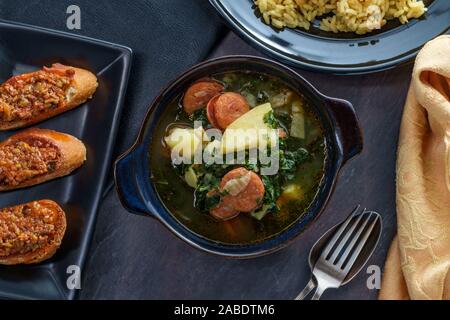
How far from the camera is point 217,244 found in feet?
6.93

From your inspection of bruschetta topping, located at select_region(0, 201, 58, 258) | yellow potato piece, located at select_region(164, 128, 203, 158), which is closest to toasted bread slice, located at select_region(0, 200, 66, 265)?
bruschetta topping, located at select_region(0, 201, 58, 258)

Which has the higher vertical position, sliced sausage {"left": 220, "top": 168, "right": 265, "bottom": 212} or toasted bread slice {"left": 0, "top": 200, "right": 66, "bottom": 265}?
sliced sausage {"left": 220, "top": 168, "right": 265, "bottom": 212}

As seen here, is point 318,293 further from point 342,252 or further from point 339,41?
point 339,41

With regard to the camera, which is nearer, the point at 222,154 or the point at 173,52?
the point at 222,154

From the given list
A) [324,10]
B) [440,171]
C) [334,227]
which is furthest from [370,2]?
[334,227]

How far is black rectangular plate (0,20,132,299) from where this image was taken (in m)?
2.18

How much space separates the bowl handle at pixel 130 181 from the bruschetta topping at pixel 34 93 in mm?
330

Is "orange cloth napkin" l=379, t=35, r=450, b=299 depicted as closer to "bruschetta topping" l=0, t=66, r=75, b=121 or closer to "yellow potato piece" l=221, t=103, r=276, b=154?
"yellow potato piece" l=221, t=103, r=276, b=154

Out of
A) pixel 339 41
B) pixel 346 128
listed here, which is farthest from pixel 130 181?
pixel 339 41

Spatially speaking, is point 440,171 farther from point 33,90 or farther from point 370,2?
point 33,90

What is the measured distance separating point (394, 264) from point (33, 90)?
4.11 ft

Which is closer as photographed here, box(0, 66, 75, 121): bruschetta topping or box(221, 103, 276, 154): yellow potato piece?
box(221, 103, 276, 154): yellow potato piece

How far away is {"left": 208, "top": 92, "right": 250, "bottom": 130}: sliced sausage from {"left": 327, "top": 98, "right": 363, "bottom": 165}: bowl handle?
0.26 meters

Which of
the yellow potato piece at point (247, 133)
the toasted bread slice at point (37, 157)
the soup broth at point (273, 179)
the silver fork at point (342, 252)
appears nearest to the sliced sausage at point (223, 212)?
the soup broth at point (273, 179)
